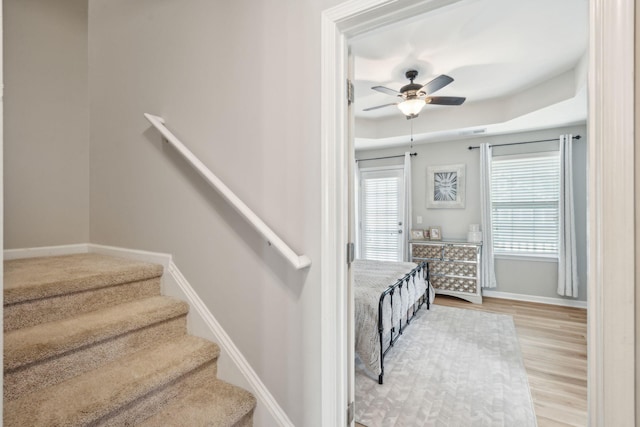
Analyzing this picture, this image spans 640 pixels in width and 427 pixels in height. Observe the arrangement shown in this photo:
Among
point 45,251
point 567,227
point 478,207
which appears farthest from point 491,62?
point 45,251

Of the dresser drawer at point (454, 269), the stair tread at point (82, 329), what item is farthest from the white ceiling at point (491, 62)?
the dresser drawer at point (454, 269)

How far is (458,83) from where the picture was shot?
3709 mm

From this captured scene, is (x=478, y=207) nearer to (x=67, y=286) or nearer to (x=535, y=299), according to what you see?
(x=535, y=299)

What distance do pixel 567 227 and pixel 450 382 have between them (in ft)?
10.5

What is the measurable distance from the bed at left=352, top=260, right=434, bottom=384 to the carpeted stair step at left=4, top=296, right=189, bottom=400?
3.89 ft

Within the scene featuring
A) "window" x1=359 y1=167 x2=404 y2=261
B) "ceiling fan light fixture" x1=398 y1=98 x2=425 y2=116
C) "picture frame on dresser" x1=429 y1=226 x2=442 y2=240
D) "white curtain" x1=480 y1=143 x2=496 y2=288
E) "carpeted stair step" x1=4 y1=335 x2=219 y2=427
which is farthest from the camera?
"window" x1=359 y1=167 x2=404 y2=261

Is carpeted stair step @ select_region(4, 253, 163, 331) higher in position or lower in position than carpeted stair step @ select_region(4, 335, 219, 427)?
higher

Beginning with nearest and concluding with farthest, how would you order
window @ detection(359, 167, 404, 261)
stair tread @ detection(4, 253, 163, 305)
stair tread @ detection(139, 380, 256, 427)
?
stair tread @ detection(139, 380, 256, 427)
stair tread @ detection(4, 253, 163, 305)
window @ detection(359, 167, 404, 261)

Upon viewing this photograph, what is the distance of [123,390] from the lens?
4.20ft

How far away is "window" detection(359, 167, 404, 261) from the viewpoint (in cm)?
564

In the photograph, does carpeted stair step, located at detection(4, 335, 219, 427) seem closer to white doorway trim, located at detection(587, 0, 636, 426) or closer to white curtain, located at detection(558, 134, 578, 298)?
white doorway trim, located at detection(587, 0, 636, 426)

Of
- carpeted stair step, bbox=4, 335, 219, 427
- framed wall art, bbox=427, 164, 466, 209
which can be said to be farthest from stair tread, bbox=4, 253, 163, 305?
framed wall art, bbox=427, 164, 466, 209

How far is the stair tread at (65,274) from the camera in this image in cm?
147

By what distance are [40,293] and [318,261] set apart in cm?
138
